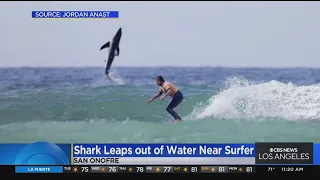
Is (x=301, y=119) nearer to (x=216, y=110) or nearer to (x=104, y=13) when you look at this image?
(x=216, y=110)

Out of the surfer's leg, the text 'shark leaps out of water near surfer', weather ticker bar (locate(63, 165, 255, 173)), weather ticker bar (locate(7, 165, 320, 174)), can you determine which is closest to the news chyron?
weather ticker bar (locate(7, 165, 320, 174))

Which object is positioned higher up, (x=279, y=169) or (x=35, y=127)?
(x=35, y=127)

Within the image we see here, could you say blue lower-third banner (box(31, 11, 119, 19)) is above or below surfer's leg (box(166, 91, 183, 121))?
above

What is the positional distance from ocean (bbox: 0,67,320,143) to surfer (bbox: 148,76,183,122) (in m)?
0.05

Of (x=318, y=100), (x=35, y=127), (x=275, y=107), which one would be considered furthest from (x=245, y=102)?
(x=35, y=127)

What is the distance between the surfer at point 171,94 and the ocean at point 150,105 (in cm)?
5

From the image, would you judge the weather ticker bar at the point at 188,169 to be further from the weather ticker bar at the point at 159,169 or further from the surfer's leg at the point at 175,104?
the surfer's leg at the point at 175,104

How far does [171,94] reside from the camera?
5258mm

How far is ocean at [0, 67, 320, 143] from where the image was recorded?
519 cm

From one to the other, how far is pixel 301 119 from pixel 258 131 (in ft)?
2.03

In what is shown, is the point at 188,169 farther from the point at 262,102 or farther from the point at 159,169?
the point at 262,102

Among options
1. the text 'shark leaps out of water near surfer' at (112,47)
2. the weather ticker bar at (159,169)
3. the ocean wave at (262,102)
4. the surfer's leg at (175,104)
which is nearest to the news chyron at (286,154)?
the weather ticker bar at (159,169)

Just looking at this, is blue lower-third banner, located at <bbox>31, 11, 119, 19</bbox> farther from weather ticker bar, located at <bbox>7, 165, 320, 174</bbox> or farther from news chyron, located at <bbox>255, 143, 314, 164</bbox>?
news chyron, located at <bbox>255, 143, 314, 164</bbox>

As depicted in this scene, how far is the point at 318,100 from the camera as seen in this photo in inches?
A: 212
